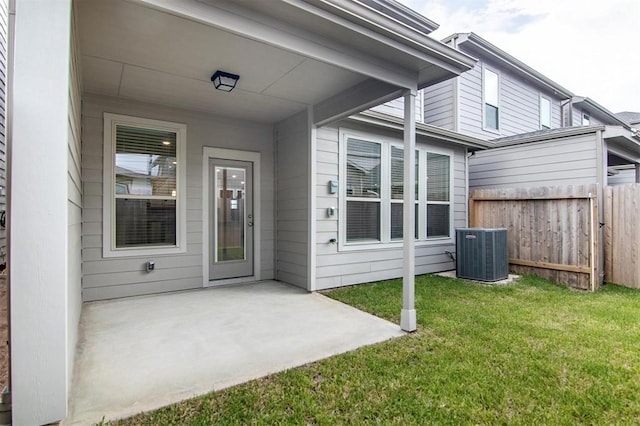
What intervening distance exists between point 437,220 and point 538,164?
2329mm

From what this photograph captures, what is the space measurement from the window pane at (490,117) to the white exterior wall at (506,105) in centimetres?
14

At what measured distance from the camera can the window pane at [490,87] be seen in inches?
337

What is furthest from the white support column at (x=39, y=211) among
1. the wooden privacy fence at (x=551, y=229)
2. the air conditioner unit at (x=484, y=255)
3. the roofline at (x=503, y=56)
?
the roofline at (x=503, y=56)

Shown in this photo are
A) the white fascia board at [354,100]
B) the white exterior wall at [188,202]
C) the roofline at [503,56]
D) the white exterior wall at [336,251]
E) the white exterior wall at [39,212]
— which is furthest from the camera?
the roofline at [503,56]

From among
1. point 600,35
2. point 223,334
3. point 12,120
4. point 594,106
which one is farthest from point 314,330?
point 600,35

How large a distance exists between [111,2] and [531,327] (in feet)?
14.8

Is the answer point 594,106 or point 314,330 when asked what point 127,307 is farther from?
point 594,106

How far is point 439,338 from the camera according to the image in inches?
121

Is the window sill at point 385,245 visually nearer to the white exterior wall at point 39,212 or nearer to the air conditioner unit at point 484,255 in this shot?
the air conditioner unit at point 484,255

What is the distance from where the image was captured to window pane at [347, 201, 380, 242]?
529 cm

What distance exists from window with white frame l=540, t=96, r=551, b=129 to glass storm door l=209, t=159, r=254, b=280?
9357mm

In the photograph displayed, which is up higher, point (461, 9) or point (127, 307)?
point (461, 9)

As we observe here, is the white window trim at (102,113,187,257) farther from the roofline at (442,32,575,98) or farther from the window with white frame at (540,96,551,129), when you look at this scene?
the window with white frame at (540,96,551,129)

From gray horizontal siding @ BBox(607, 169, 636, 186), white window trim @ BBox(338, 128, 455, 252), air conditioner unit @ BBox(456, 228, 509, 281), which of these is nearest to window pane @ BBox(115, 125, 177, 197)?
white window trim @ BBox(338, 128, 455, 252)
